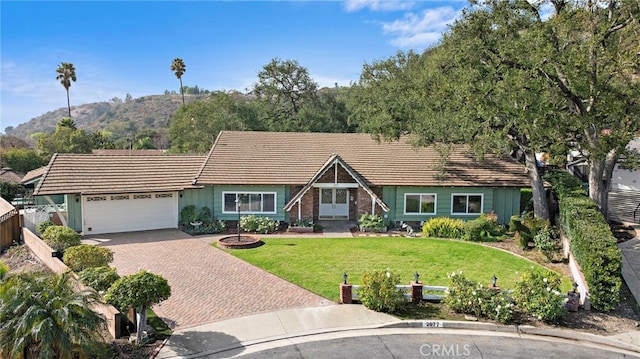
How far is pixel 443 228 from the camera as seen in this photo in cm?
2355

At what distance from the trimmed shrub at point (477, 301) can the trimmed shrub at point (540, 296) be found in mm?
416

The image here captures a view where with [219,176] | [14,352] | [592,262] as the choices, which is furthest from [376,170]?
[14,352]

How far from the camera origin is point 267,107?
4512cm

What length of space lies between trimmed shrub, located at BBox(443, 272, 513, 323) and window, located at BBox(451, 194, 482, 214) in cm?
1275

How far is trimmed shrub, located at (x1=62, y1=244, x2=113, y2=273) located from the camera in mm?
14891

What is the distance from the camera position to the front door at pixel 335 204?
87.2 ft

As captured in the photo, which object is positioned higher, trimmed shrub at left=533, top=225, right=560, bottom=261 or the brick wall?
the brick wall

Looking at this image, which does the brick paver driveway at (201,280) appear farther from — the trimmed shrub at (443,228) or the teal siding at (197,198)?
the trimmed shrub at (443,228)

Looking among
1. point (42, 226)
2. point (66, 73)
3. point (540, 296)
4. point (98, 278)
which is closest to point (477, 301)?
point (540, 296)

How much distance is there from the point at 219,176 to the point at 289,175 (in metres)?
3.88

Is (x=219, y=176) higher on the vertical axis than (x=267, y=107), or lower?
lower

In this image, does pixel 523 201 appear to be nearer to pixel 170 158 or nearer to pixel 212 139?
pixel 170 158

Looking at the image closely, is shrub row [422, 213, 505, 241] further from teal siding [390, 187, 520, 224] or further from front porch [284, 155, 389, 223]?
front porch [284, 155, 389, 223]

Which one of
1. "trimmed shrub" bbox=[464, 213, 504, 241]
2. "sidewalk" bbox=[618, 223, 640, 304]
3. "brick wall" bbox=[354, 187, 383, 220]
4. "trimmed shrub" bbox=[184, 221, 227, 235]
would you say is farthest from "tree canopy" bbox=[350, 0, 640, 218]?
"trimmed shrub" bbox=[184, 221, 227, 235]
